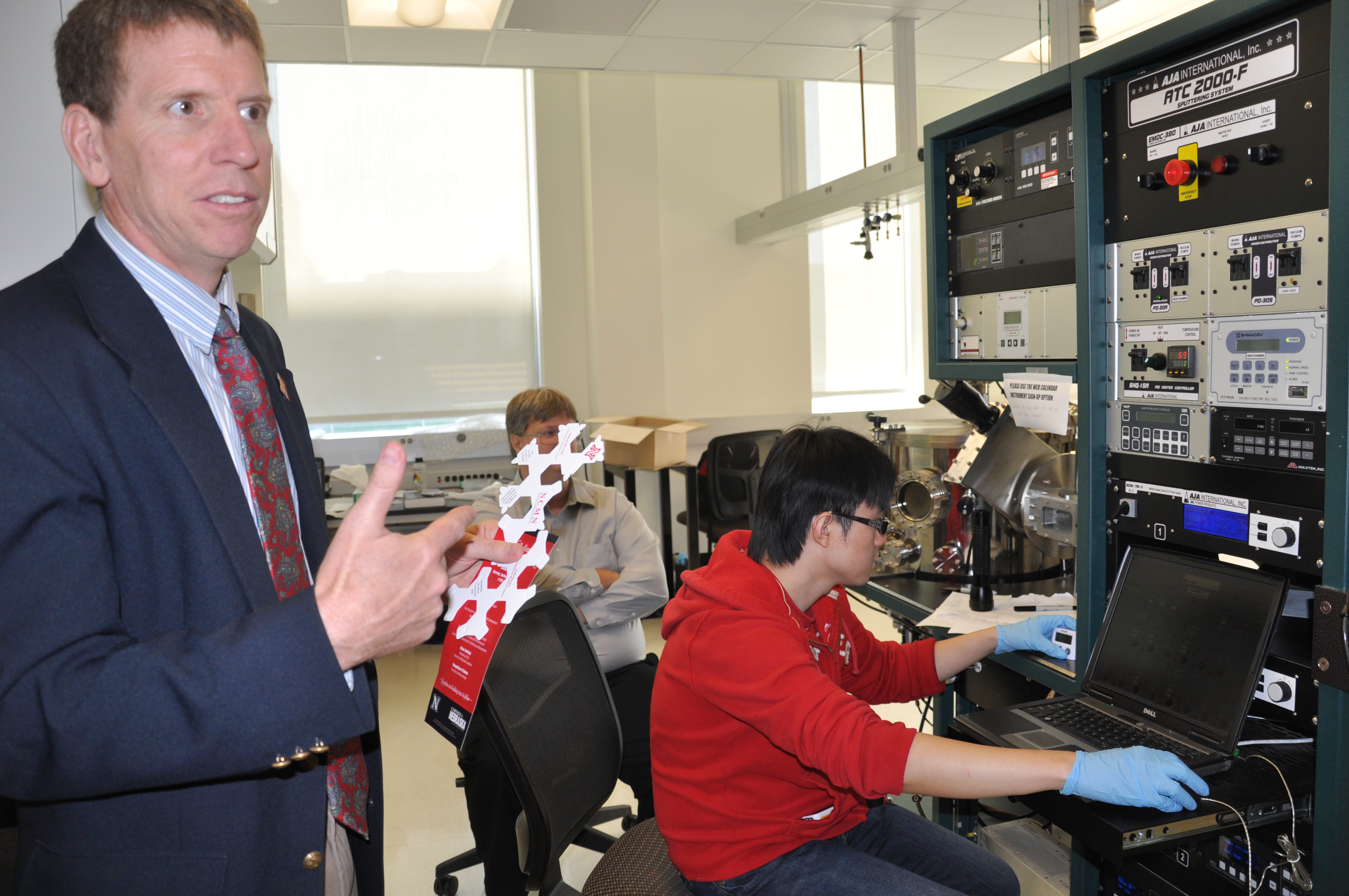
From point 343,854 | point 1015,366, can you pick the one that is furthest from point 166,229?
point 1015,366

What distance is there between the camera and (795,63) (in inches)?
175

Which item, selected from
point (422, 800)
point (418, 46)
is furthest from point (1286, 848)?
point (418, 46)

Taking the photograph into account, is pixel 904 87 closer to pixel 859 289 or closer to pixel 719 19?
pixel 719 19

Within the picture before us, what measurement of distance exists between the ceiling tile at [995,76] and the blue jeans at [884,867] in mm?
4117

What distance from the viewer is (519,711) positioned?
1580 mm

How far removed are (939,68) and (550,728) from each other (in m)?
4.23

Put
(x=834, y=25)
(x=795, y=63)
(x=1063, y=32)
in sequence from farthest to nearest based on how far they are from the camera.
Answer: (x=795, y=63) < (x=834, y=25) < (x=1063, y=32)

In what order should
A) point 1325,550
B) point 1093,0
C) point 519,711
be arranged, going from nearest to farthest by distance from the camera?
point 1325,550
point 519,711
point 1093,0

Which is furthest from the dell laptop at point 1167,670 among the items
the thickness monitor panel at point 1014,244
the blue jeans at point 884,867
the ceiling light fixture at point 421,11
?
the ceiling light fixture at point 421,11

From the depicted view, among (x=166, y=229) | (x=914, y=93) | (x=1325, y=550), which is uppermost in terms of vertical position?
(x=914, y=93)

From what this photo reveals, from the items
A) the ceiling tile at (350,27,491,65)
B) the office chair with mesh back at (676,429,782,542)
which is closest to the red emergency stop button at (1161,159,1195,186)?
the ceiling tile at (350,27,491,65)

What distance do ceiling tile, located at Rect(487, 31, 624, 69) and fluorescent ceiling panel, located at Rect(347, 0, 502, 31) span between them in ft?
0.52

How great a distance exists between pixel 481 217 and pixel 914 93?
287 cm

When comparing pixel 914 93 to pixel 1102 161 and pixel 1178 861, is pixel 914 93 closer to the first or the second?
pixel 1102 161
